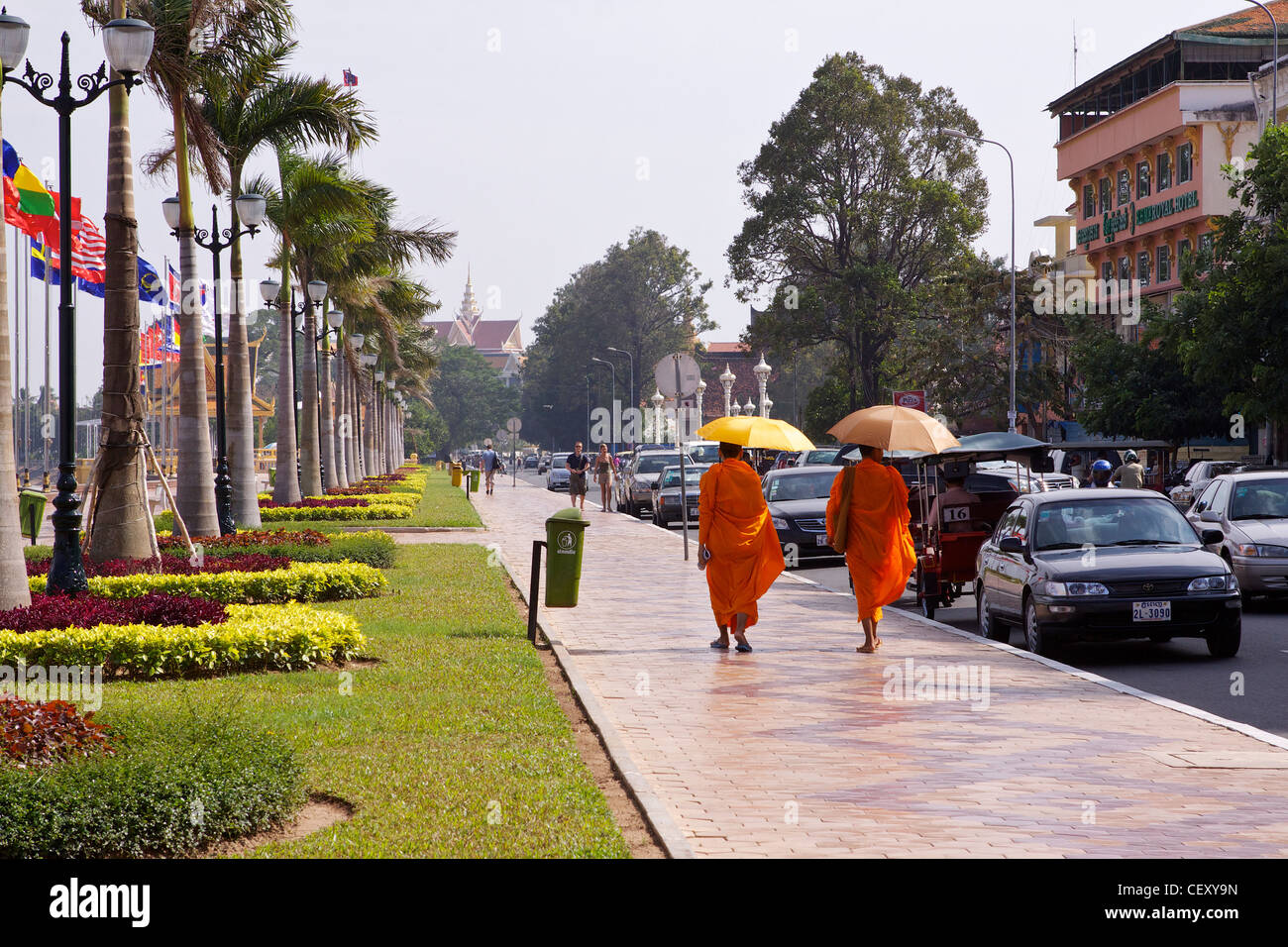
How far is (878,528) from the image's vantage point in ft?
42.8

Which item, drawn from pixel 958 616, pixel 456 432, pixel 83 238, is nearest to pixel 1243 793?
pixel 958 616

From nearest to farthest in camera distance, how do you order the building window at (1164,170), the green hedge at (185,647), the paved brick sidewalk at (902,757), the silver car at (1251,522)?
the paved brick sidewalk at (902,757) < the green hedge at (185,647) < the silver car at (1251,522) < the building window at (1164,170)

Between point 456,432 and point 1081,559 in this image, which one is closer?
point 1081,559

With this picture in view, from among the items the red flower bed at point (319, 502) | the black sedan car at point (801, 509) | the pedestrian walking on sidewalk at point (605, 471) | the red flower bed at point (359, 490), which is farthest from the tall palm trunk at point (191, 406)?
the pedestrian walking on sidewalk at point (605, 471)

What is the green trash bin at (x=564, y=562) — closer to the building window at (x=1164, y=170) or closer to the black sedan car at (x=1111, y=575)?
the black sedan car at (x=1111, y=575)

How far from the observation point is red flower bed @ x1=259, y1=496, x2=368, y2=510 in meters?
32.8

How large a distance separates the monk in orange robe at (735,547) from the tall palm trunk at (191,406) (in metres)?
9.53

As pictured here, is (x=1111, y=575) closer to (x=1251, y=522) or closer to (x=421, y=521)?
(x=1251, y=522)

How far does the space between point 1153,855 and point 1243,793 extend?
1.49m

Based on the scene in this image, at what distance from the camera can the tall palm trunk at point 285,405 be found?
31.4m

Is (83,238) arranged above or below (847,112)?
below

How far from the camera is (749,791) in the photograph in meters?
7.22

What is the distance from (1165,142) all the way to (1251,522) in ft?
144
